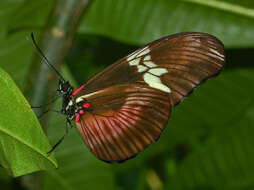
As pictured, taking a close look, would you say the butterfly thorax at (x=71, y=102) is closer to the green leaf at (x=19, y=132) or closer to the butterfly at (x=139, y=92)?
the butterfly at (x=139, y=92)

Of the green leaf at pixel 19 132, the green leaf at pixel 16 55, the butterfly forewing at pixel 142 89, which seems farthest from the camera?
the green leaf at pixel 16 55

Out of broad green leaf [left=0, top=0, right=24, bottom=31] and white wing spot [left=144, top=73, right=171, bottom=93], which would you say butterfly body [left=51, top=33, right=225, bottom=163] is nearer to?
white wing spot [left=144, top=73, right=171, bottom=93]

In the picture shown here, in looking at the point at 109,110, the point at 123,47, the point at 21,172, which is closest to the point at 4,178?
the point at 109,110

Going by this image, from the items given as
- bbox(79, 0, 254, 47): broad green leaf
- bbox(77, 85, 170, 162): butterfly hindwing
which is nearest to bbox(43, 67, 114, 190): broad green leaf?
bbox(77, 85, 170, 162): butterfly hindwing

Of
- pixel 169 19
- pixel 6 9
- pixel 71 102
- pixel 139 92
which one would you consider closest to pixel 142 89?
pixel 139 92

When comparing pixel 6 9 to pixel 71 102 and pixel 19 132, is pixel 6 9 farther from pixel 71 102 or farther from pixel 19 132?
pixel 19 132

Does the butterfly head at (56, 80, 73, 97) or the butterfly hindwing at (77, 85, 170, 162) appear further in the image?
the butterfly head at (56, 80, 73, 97)

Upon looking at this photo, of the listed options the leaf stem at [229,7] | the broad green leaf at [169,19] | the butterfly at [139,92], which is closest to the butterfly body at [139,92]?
the butterfly at [139,92]
